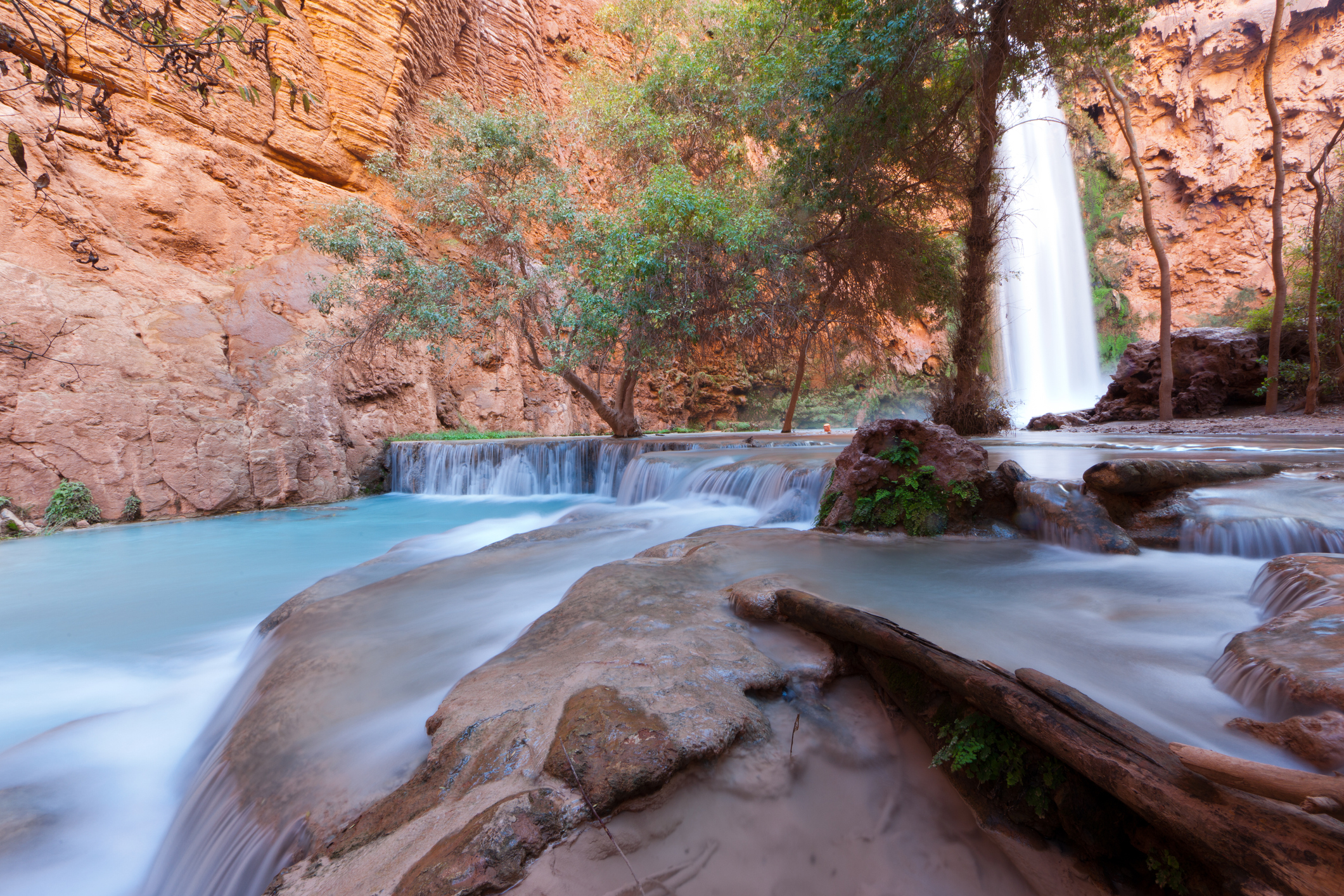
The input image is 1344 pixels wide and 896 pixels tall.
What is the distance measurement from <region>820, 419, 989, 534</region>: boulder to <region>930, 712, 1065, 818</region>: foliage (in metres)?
2.78

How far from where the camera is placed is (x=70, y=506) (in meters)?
8.15

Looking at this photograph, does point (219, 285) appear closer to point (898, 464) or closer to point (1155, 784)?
point (898, 464)

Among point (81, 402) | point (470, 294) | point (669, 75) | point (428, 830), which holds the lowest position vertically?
point (428, 830)

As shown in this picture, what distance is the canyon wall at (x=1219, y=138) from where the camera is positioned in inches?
909

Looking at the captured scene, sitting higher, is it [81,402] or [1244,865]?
[81,402]

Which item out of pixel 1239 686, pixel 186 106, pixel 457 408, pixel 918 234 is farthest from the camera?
pixel 457 408

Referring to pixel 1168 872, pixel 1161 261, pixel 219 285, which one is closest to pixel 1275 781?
pixel 1168 872

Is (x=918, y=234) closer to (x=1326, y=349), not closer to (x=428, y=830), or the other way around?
(x=1326, y=349)

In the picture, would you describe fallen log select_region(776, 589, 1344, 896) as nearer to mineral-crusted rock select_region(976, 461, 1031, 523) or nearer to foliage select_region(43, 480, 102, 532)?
mineral-crusted rock select_region(976, 461, 1031, 523)

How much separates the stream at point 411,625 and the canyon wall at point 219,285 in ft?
9.02

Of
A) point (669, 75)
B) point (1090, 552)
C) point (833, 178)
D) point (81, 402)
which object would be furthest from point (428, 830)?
point (669, 75)

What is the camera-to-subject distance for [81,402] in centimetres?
846

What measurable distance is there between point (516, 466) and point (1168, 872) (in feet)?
37.0

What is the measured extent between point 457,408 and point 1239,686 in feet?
60.5
